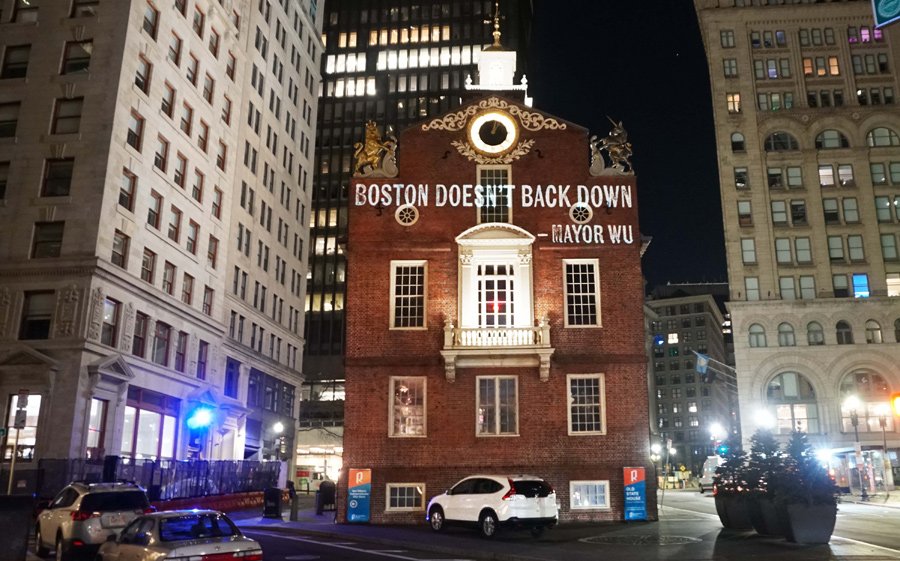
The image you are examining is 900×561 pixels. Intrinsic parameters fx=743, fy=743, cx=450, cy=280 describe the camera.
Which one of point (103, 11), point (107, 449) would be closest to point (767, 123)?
point (103, 11)

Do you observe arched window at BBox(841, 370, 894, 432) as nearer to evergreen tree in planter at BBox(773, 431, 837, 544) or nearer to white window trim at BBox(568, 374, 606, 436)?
white window trim at BBox(568, 374, 606, 436)

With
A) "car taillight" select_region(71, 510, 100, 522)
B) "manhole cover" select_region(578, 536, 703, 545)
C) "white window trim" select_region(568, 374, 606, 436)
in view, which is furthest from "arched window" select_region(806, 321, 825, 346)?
"car taillight" select_region(71, 510, 100, 522)

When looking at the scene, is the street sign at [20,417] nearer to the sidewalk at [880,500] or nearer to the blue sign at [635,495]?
the blue sign at [635,495]

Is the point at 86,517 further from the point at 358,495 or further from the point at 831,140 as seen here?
the point at 831,140

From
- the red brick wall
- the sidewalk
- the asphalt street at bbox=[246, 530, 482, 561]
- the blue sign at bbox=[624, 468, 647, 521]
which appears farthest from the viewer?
the sidewalk

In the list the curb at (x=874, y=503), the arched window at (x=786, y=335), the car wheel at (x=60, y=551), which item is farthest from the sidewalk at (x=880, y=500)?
the car wheel at (x=60, y=551)

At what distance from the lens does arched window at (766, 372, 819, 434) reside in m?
66.5

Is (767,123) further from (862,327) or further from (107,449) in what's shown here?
(107,449)

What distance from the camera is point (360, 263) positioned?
31.2 meters

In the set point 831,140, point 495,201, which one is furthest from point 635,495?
point 831,140

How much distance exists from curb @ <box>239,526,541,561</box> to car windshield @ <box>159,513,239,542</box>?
7605mm

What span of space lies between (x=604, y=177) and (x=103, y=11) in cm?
2929

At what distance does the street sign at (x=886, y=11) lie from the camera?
13.3 m

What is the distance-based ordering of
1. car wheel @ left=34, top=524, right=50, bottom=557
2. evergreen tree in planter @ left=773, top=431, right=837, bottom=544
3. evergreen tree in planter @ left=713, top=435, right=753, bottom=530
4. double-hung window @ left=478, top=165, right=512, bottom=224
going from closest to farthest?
1. car wheel @ left=34, top=524, right=50, bottom=557
2. evergreen tree in planter @ left=773, top=431, right=837, bottom=544
3. evergreen tree in planter @ left=713, top=435, right=753, bottom=530
4. double-hung window @ left=478, top=165, right=512, bottom=224
